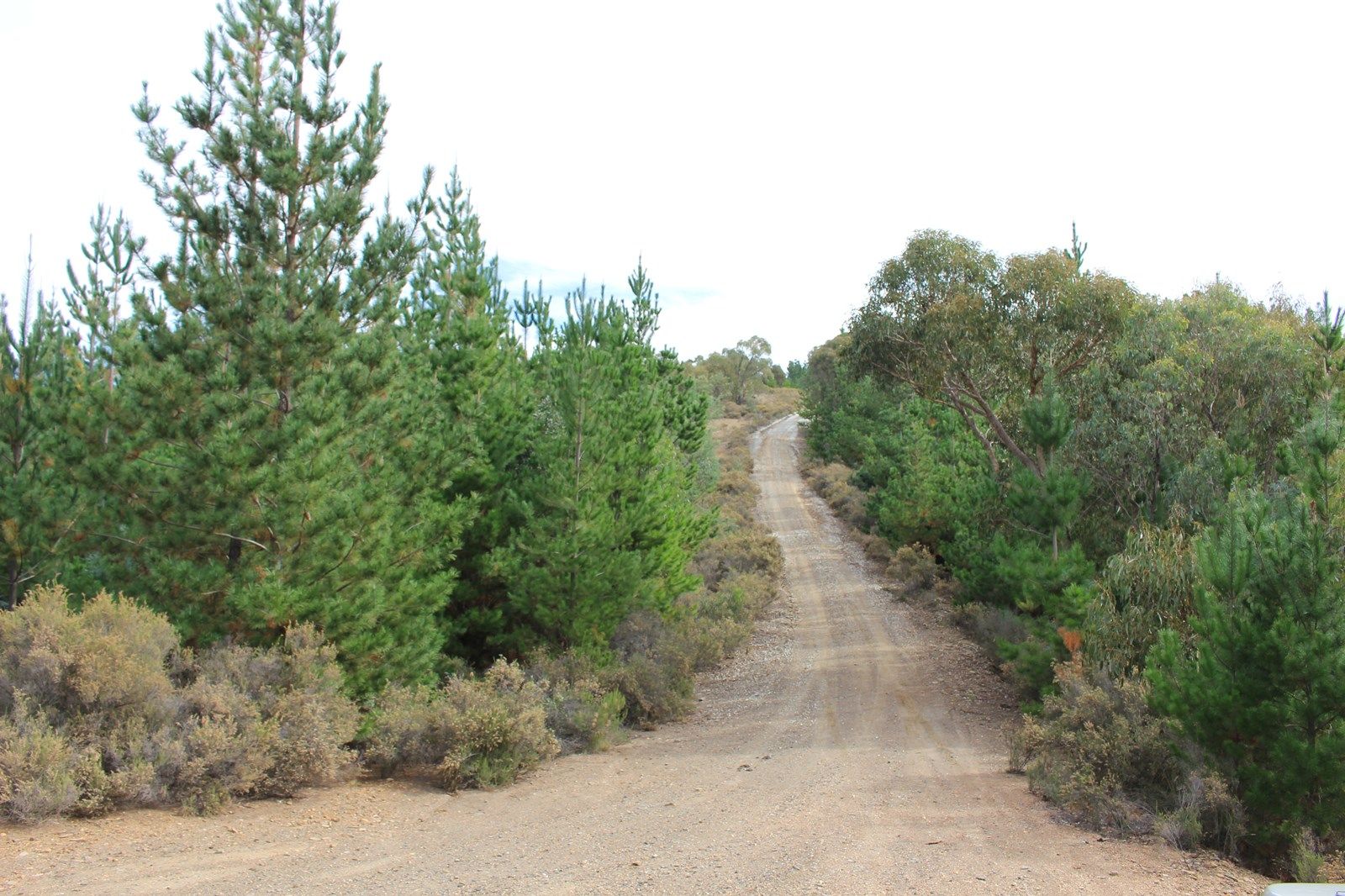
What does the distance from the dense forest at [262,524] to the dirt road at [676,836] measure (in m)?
0.62

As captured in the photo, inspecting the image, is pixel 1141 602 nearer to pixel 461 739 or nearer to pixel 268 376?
pixel 461 739

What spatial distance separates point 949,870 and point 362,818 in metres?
5.22

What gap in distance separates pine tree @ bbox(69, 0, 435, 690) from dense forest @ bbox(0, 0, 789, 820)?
3 centimetres

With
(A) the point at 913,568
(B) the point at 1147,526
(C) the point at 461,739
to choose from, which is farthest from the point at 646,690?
(A) the point at 913,568

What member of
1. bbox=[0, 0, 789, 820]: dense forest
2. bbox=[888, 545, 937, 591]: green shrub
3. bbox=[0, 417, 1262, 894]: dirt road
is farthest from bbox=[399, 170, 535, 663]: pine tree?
bbox=[888, 545, 937, 591]: green shrub

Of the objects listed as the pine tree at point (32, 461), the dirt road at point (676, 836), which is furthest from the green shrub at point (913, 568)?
the pine tree at point (32, 461)

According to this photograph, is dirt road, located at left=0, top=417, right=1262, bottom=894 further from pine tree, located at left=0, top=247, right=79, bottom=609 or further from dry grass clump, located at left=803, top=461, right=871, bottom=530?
dry grass clump, located at left=803, top=461, right=871, bottom=530

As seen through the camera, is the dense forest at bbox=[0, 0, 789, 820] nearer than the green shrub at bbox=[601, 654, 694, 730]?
Yes

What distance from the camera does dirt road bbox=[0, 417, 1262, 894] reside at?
6707 millimetres

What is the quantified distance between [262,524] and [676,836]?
572cm

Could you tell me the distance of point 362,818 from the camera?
8.52 meters

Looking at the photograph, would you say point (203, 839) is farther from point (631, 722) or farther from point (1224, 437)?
point (1224, 437)

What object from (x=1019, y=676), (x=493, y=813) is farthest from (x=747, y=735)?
(x=493, y=813)

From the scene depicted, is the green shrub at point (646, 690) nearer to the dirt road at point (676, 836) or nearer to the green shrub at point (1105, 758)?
the dirt road at point (676, 836)
